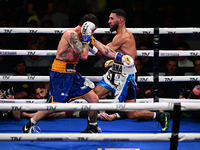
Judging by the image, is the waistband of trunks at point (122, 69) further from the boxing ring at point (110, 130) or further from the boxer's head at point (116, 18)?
the boxer's head at point (116, 18)

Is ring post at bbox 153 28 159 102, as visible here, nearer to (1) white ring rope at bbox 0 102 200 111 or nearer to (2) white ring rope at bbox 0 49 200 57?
(2) white ring rope at bbox 0 49 200 57

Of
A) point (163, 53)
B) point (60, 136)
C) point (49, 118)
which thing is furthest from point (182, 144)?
point (49, 118)

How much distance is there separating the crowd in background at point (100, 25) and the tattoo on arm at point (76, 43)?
1.55 metres

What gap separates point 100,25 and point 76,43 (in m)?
2.87

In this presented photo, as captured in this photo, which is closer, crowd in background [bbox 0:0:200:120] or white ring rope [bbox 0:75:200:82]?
white ring rope [bbox 0:75:200:82]

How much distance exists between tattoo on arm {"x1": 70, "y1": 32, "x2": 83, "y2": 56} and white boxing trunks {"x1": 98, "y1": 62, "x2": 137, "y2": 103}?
2.44 ft

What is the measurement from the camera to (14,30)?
353cm

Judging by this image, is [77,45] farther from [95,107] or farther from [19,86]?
[19,86]

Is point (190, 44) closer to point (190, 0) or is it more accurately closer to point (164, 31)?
point (190, 0)

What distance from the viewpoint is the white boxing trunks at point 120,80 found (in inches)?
131

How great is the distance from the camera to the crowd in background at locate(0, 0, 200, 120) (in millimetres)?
4375

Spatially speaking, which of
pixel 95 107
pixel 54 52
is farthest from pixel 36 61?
pixel 95 107

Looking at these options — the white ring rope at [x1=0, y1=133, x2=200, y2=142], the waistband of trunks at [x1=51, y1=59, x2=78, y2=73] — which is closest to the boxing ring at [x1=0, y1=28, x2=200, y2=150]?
the white ring rope at [x1=0, y1=133, x2=200, y2=142]

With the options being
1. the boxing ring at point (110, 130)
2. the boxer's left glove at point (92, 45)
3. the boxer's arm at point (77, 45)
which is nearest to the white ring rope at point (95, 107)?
the boxing ring at point (110, 130)
